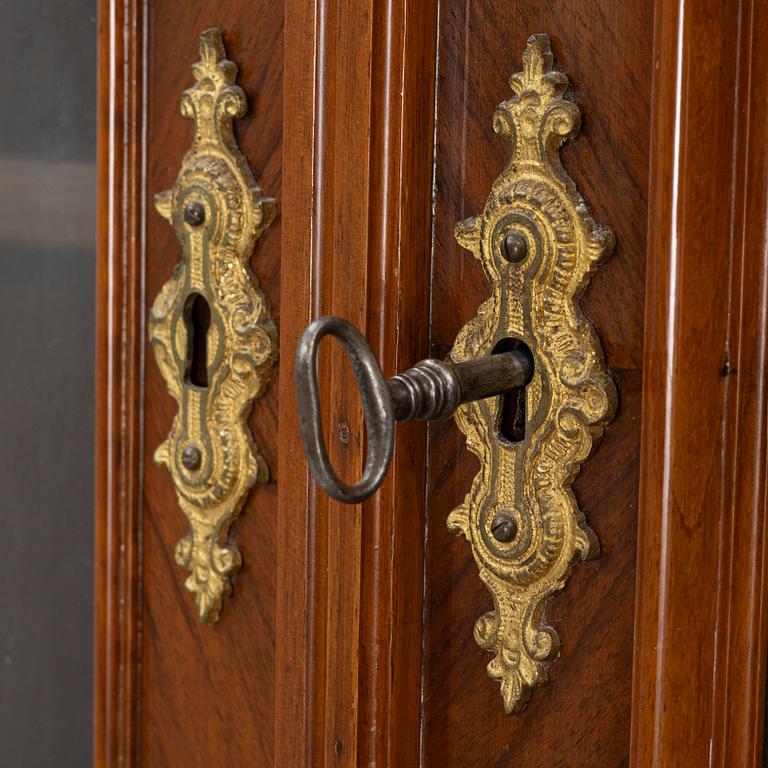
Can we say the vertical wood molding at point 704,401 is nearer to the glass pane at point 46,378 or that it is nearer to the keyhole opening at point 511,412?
the keyhole opening at point 511,412

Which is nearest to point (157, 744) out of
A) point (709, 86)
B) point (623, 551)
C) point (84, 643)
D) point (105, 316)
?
point (84, 643)

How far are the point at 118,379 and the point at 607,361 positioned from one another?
0.36 m

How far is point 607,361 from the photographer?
49 centimetres

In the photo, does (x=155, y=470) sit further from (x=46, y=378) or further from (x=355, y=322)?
(x=355, y=322)

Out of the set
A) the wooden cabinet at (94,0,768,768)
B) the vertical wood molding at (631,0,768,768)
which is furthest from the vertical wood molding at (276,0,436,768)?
the vertical wood molding at (631,0,768,768)

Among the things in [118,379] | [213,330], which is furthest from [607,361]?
[118,379]

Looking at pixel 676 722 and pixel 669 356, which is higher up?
pixel 669 356

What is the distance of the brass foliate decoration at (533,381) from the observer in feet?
1.61

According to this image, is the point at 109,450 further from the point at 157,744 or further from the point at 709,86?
the point at 709,86

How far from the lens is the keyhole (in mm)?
668

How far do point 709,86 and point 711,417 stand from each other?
0.14 metres

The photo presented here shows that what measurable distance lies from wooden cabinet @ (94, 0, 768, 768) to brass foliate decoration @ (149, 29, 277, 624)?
0.01m

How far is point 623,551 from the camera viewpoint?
492 millimetres

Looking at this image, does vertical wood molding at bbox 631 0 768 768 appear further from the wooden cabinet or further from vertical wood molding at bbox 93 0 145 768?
vertical wood molding at bbox 93 0 145 768
